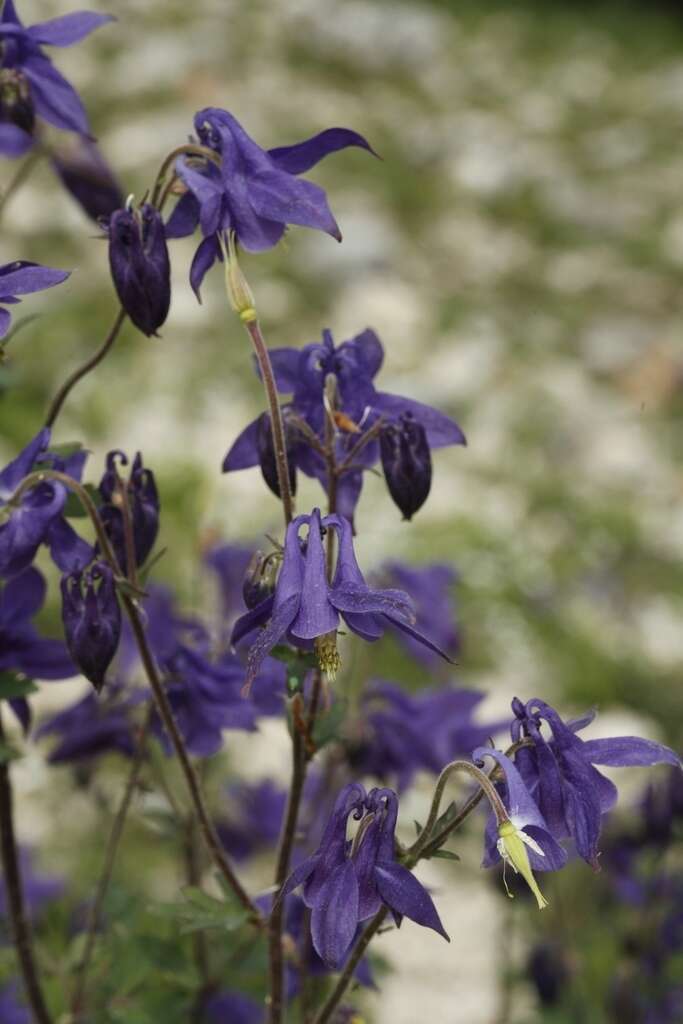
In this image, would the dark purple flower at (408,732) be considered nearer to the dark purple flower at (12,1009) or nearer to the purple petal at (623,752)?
the purple petal at (623,752)

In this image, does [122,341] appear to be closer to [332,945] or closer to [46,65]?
[46,65]

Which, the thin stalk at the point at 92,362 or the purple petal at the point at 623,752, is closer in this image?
the purple petal at the point at 623,752

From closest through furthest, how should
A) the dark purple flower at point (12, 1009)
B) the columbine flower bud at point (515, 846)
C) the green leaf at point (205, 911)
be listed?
the columbine flower bud at point (515, 846) < the green leaf at point (205, 911) < the dark purple flower at point (12, 1009)

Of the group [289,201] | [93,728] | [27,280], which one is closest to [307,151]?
[289,201]

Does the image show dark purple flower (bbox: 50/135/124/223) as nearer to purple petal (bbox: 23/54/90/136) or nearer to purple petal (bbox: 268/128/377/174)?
purple petal (bbox: 23/54/90/136)

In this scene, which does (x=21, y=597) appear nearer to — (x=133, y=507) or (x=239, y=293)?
(x=133, y=507)

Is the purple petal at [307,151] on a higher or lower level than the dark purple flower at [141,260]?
higher

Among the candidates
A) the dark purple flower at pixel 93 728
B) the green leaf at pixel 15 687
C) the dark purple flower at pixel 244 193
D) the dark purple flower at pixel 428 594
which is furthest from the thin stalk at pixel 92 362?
the dark purple flower at pixel 428 594
